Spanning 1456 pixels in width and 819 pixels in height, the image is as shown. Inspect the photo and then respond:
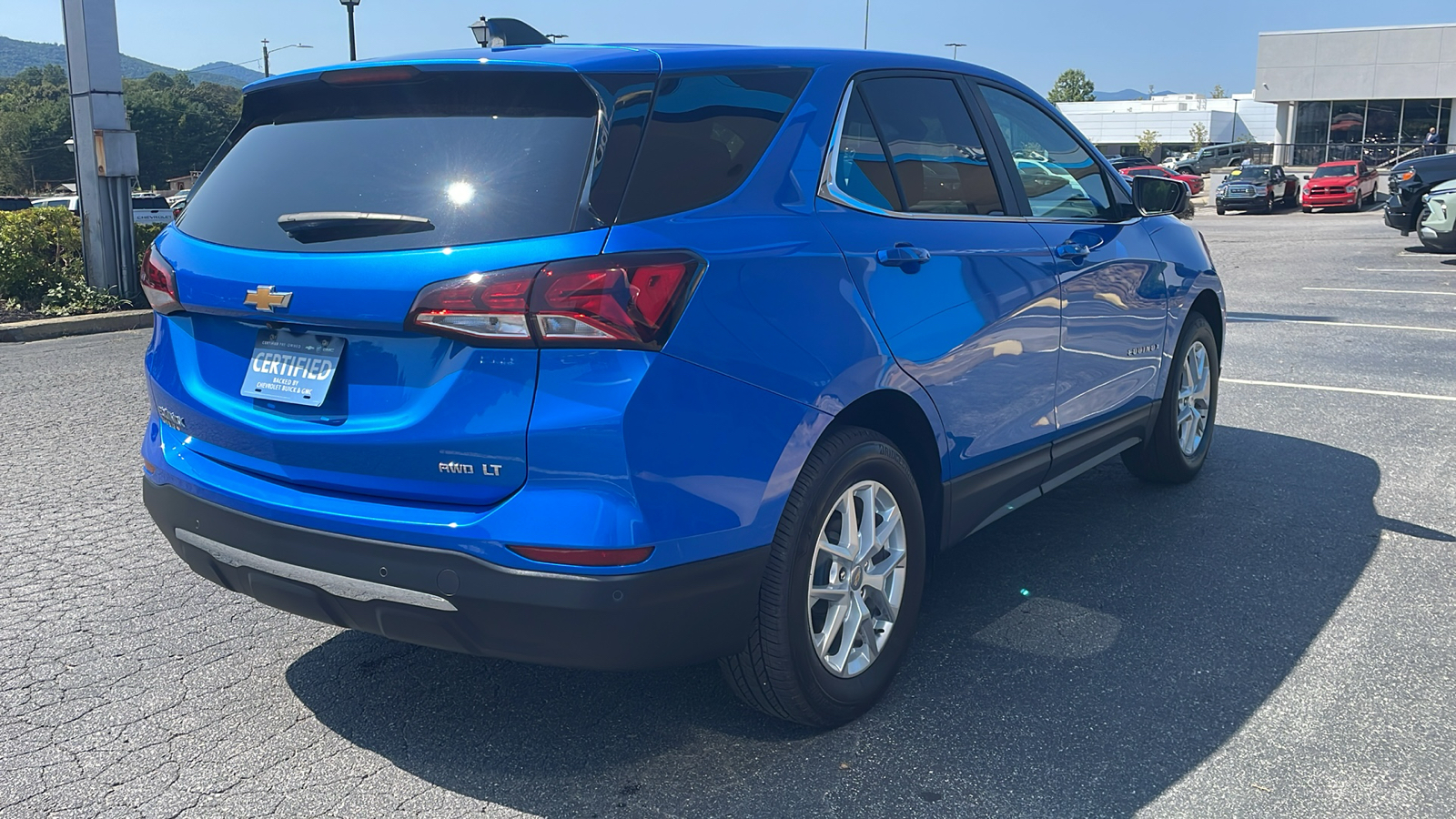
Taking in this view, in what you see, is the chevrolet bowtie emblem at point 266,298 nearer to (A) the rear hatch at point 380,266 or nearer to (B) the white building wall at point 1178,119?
(A) the rear hatch at point 380,266

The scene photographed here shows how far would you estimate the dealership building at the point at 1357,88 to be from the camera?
58062 millimetres

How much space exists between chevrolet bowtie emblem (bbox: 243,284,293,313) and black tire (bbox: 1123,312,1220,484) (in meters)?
3.73

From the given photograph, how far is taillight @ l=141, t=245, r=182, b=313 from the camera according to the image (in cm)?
302

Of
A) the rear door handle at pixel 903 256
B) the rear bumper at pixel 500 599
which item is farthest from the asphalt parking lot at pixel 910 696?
the rear door handle at pixel 903 256

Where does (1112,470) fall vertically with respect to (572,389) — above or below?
below

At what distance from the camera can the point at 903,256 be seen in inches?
126

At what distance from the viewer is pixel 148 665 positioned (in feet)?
11.5

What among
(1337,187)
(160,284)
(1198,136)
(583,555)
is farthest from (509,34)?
(1198,136)

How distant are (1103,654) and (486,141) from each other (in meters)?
2.38

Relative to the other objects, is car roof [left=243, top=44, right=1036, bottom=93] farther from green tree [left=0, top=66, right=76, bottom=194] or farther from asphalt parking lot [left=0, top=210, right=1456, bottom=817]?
green tree [left=0, top=66, right=76, bottom=194]

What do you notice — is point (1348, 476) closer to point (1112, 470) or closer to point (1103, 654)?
point (1112, 470)

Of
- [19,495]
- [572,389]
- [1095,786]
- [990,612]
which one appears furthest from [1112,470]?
[19,495]

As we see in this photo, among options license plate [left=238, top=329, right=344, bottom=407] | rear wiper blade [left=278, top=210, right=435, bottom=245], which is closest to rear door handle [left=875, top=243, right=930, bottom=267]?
rear wiper blade [left=278, top=210, right=435, bottom=245]

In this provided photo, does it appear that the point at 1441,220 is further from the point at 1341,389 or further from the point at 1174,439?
the point at 1174,439
